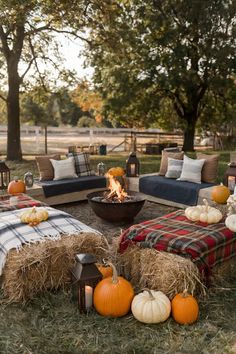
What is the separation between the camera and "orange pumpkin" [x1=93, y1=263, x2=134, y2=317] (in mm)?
2869

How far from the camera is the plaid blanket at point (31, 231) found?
3199mm

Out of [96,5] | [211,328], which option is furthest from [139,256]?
[96,5]

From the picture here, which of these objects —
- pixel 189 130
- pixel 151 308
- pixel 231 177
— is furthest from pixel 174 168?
pixel 189 130

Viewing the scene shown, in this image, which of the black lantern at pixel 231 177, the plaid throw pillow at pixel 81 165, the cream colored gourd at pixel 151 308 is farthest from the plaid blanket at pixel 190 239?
the plaid throw pillow at pixel 81 165

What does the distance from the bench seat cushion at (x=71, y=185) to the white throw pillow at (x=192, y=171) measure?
1.48 meters

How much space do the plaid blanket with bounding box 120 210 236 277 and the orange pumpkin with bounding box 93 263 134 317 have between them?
1.55 ft

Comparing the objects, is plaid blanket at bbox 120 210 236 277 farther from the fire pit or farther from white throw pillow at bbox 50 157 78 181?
white throw pillow at bbox 50 157 78 181

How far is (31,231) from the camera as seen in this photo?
3371mm

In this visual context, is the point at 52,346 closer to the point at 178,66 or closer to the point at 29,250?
the point at 29,250

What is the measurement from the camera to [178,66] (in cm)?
1273

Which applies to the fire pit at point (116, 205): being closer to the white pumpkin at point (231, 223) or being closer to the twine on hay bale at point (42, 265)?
the twine on hay bale at point (42, 265)

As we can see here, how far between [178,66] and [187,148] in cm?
336

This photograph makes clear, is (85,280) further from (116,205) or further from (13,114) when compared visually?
(13,114)

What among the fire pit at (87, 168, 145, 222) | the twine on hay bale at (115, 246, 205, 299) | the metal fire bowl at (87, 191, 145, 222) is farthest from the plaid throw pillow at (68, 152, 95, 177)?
the twine on hay bale at (115, 246, 205, 299)
